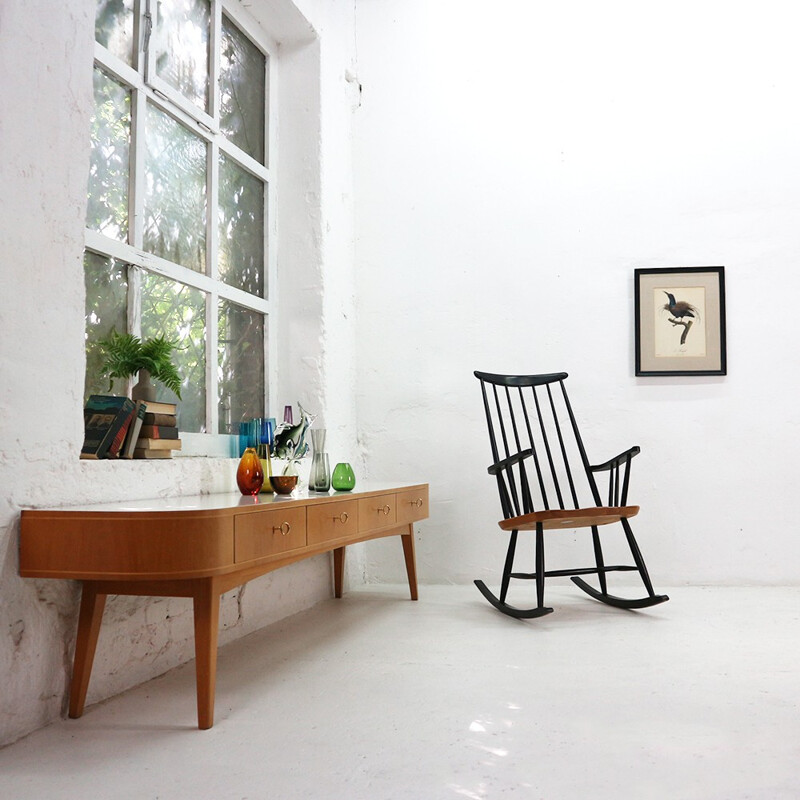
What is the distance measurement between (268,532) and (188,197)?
1.48 metres

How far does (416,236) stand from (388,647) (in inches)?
90.8

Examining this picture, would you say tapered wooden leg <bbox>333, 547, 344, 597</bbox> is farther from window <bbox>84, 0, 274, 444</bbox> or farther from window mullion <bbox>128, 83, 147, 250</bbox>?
window mullion <bbox>128, 83, 147, 250</bbox>

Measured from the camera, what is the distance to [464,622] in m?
3.13

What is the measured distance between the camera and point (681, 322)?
4.01 meters

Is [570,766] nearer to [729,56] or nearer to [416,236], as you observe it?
[416,236]

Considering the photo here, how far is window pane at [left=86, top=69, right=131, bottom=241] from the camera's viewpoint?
2.42m

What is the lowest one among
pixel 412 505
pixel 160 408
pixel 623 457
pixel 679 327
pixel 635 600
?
pixel 635 600

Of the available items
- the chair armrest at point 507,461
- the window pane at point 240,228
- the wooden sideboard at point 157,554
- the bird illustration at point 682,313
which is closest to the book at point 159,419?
the wooden sideboard at point 157,554

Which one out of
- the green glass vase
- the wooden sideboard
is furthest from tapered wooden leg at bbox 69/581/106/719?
the green glass vase

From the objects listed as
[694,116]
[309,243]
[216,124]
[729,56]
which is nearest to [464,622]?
[309,243]

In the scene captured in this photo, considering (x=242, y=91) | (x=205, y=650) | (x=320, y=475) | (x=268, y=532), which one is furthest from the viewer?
(x=242, y=91)

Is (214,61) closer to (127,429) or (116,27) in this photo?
(116,27)

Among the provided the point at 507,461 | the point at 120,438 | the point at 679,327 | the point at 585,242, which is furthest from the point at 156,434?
the point at 679,327

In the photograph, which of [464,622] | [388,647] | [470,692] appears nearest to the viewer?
[470,692]
